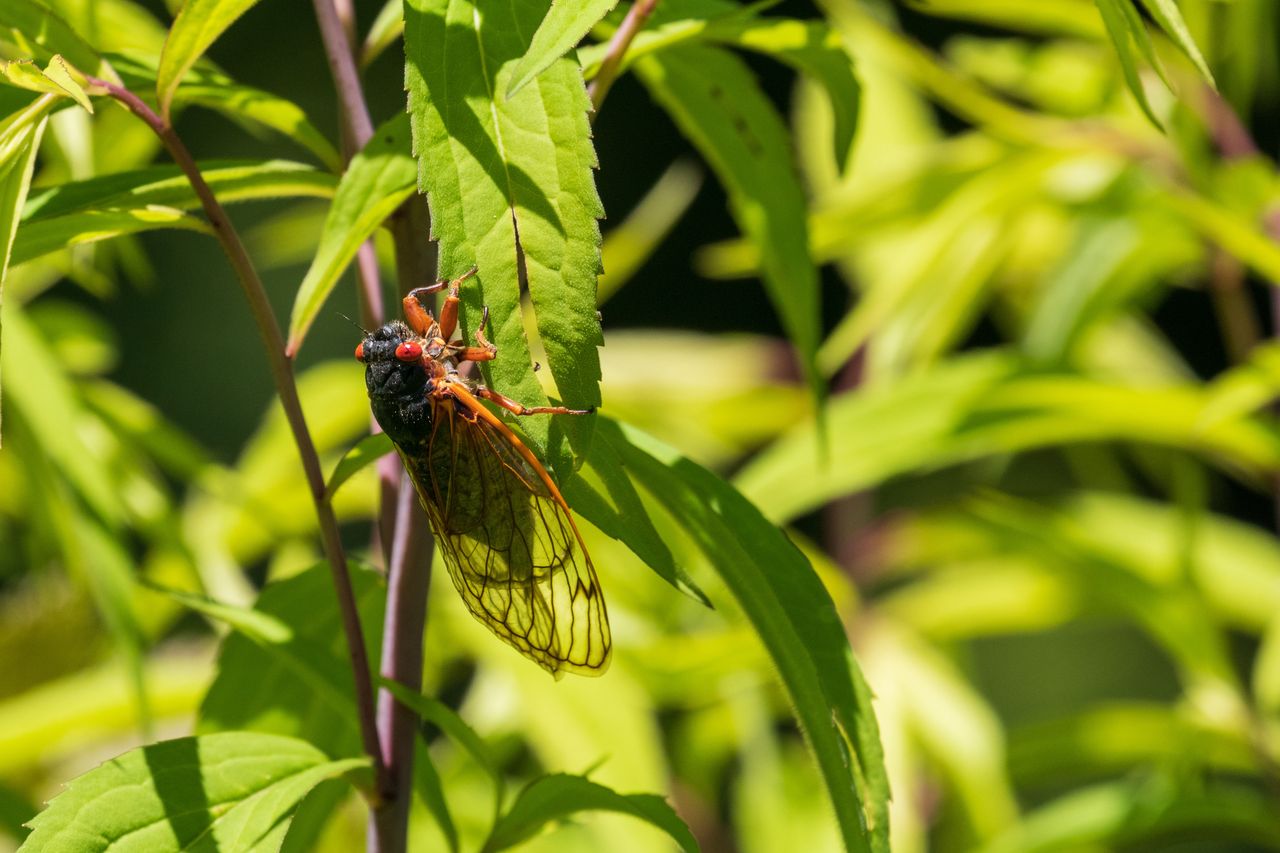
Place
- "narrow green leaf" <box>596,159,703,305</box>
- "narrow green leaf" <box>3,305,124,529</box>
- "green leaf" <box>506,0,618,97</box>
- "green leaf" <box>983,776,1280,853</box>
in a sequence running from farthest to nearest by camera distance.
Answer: "narrow green leaf" <box>596,159,703,305</box> < "green leaf" <box>983,776,1280,853</box> < "narrow green leaf" <box>3,305,124,529</box> < "green leaf" <box>506,0,618,97</box>

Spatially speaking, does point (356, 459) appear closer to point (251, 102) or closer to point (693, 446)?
point (251, 102)

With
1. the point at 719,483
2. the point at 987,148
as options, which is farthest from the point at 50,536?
the point at 987,148

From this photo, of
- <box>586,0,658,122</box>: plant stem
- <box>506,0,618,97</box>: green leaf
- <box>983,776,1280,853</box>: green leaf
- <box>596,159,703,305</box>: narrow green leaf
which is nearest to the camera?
<box>506,0,618,97</box>: green leaf

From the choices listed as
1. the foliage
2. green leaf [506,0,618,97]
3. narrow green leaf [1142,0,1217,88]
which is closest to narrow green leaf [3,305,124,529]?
the foliage

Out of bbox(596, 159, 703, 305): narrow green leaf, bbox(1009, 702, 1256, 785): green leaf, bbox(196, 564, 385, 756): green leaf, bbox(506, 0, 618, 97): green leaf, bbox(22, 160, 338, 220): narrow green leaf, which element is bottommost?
bbox(1009, 702, 1256, 785): green leaf

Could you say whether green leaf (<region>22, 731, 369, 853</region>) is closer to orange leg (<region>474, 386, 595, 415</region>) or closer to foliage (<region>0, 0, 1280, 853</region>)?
foliage (<region>0, 0, 1280, 853</region>)

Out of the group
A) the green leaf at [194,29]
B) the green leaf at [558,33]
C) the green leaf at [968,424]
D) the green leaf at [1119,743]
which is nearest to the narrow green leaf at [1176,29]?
the green leaf at [558,33]

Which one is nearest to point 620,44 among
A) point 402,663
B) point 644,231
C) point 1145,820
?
point 402,663
